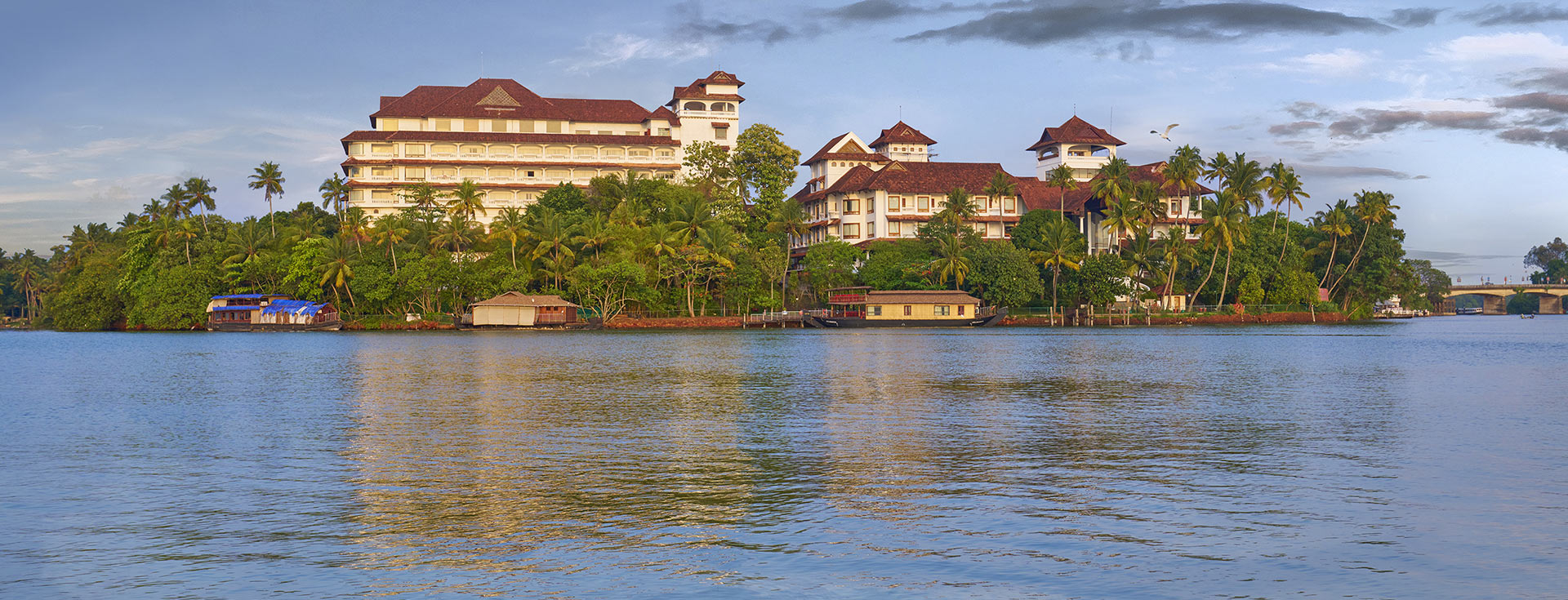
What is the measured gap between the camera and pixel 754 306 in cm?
11038

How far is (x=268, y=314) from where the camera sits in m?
103

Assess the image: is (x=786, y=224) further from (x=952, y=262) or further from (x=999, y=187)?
(x=999, y=187)

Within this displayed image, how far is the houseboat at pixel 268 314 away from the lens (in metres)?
102

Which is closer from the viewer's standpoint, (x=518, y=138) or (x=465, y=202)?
(x=465, y=202)

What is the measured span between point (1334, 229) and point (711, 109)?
226ft

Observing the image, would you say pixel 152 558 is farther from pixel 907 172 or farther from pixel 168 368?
pixel 907 172

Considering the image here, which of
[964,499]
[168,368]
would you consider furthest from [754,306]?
[964,499]

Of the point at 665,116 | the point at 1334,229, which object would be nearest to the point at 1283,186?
the point at 1334,229

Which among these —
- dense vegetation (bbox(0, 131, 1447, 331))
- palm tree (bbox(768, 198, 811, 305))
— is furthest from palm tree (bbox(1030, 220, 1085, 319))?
palm tree (bbox(768, 198, 811, 305))

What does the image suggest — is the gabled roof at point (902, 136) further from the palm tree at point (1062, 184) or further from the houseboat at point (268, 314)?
the houseboat at point (268, 314)

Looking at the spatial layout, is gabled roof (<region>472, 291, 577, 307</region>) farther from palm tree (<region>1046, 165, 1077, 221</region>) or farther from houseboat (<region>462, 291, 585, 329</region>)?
palm tree (<region>1046, 165, 1077, 221</region>)

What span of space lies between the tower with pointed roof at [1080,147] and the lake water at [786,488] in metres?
97.2

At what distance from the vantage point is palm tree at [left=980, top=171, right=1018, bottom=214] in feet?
386

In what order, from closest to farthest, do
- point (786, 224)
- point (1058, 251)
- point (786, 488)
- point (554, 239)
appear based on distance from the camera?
point (786, 488) < point (554, 239) < point (1058, 251) < point (786, 224)
